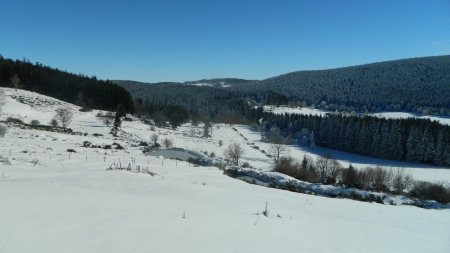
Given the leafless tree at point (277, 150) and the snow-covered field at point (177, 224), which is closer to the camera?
the snow-covered field at point (177, 224)

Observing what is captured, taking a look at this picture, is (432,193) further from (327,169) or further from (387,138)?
(387,138)

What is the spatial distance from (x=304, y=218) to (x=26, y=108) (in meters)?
73.7

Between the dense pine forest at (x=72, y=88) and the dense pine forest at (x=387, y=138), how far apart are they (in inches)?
2549

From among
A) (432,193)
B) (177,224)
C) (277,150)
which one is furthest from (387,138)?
(177,224)

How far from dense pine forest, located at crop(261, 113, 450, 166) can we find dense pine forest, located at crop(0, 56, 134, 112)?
64.7 meters

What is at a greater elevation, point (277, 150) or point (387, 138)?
point (387, 138)

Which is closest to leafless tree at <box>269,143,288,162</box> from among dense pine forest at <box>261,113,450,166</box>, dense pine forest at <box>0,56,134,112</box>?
dense pine forest at <box>261,113,450,166</box>

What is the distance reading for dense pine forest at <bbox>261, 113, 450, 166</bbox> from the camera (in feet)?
298

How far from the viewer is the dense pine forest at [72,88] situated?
347ft

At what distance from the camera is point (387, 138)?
324 ft

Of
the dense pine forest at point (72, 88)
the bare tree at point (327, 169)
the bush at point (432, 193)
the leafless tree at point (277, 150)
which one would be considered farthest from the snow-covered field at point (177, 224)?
the dense pine forest at point (72, 88)

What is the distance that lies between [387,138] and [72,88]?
94.8m

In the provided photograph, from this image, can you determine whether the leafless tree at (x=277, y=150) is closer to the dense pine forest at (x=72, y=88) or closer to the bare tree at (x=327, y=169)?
the bare tree at (x=327, y=169)

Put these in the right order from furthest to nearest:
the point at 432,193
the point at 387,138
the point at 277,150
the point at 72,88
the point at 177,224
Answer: the point at 72,88
the point at 387,138
the point at 277,150
the point at 432,193
the point at 177,224
